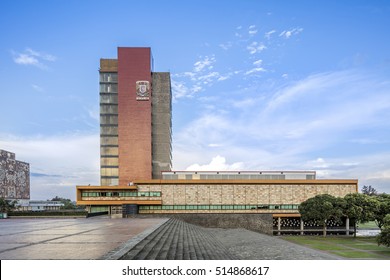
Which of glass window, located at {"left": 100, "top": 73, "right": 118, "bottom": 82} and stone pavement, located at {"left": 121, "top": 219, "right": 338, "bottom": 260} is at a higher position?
glass window, located at {"left": 100, "top": 73, "right": 118, "bottom": 82}

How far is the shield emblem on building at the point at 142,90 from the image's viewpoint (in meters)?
76.7

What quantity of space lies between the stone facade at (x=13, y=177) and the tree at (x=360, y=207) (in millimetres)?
158752

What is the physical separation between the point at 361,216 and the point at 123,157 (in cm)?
5565

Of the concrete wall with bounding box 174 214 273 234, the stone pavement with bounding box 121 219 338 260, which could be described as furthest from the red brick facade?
the stone pavement with bounding box 121 219 338 260

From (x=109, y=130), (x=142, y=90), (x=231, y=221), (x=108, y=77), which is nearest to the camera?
(x=231, y=221)

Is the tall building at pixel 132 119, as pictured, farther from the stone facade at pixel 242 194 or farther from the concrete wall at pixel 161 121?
the stone facade at pixel 242 194

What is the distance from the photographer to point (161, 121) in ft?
269

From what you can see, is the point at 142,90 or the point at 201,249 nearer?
the point at 201,249

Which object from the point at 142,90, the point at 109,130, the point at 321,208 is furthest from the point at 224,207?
the point at 109,130

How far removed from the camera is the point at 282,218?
58656mm

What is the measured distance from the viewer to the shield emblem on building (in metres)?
76.7

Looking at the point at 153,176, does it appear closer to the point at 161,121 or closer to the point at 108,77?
the point at 161,121

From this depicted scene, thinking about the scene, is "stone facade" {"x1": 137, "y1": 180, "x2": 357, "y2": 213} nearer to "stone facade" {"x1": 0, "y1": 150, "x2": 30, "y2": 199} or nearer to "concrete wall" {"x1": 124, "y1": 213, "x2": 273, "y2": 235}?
"concrete wall" {"x1": 124, "y1": 213, "x2": 273, "y2": 235}

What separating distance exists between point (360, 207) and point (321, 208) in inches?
254
